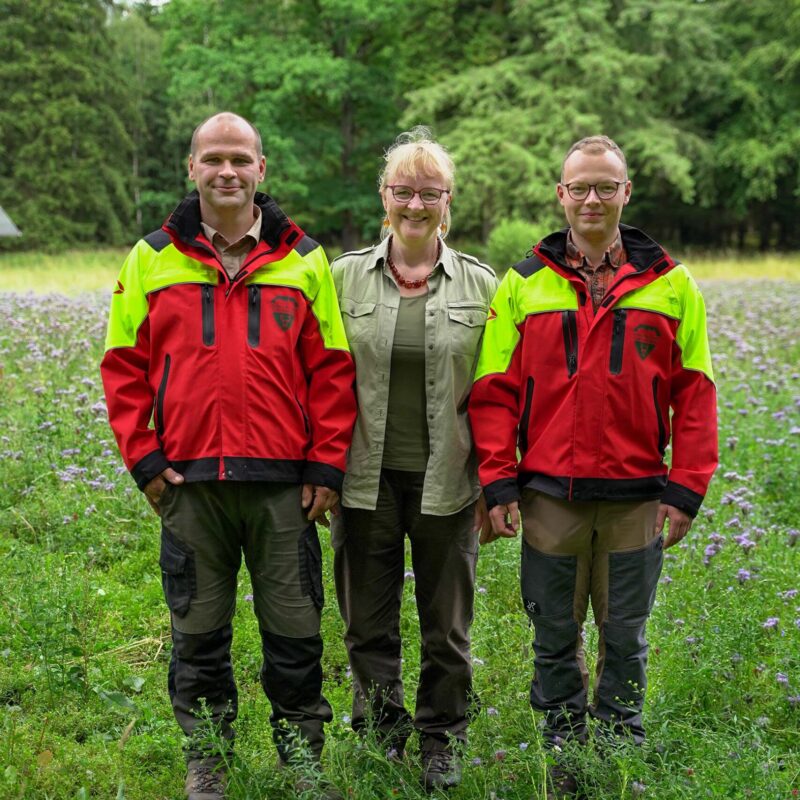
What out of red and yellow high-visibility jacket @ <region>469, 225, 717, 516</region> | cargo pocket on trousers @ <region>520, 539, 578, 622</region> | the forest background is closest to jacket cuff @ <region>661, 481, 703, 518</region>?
red and yellow high-visibility jacket @ <region>469, 225, 717, 516</region>

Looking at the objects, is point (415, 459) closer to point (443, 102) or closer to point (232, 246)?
point (232, 246)

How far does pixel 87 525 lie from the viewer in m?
4.93

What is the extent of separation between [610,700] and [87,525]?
309 cm

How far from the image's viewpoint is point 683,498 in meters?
2.96

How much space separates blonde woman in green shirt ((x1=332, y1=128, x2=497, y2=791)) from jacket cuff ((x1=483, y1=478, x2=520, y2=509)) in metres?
0.18

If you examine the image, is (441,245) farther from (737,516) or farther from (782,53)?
(782,53)

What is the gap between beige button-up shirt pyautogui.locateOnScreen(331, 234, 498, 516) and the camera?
10.4 feet

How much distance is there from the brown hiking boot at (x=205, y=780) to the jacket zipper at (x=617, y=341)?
1.86 meters

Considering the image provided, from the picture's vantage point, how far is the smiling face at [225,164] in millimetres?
2963

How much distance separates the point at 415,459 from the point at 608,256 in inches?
38.4

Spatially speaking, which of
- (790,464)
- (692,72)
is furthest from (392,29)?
(790,464)

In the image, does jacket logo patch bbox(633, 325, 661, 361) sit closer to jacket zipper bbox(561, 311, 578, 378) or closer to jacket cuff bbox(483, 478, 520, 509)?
jacket zipper bbox(561, 311, 578, 378)

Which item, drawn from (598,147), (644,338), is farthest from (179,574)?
(598,147)

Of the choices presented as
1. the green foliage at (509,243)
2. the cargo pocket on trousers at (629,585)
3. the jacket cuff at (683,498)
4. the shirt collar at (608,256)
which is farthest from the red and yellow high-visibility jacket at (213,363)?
the green foliage at (509,243)
